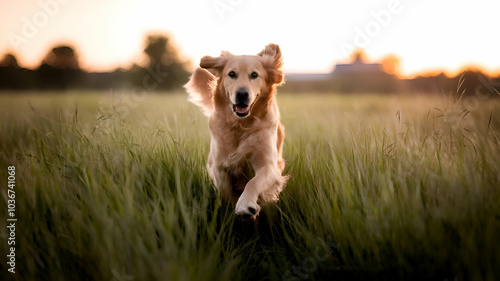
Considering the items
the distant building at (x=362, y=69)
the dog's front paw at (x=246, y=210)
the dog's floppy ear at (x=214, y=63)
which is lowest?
the dog's front paw at (x=246, y=210)

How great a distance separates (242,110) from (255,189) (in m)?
0.80

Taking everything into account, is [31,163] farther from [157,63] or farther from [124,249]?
[157,63]

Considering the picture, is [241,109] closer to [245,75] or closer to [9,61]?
[245,75]

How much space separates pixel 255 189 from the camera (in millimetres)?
2205

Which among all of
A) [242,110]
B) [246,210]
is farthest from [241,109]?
[246,210]

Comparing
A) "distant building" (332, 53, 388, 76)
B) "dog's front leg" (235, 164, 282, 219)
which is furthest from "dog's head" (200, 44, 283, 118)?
"distant building" (332, 53, 388, 76)

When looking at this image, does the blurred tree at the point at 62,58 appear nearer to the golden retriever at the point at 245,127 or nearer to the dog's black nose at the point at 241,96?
the golden retriever at the point at 245,127

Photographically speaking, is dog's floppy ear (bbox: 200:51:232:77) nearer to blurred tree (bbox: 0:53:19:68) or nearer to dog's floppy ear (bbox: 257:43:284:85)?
dog's floppy ear (bbox: 257:43:284:85)

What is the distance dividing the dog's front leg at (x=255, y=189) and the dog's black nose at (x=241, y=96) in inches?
25.0

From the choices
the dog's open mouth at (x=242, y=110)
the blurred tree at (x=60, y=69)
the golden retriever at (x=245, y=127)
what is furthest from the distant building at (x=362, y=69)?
the blurred tree at (x=60, y=69)

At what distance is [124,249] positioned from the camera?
1378 mm

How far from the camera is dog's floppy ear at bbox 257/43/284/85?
3.09m

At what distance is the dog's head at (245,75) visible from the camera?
2646 millimetres

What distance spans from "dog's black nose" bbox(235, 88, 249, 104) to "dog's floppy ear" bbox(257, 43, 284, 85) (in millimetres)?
576
